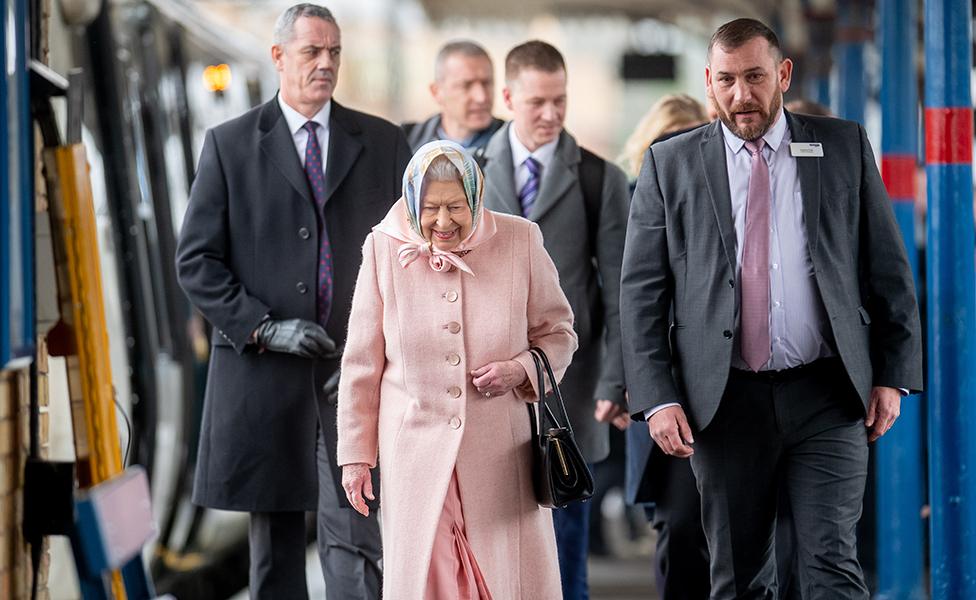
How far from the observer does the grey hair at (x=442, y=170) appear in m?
3.77

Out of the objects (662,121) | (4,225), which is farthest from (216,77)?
(4,225)

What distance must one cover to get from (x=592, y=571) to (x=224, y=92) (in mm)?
3815

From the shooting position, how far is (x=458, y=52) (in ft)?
19.5

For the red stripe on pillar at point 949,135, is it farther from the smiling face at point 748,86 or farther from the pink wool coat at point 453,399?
the pink wool coat at point 453,399

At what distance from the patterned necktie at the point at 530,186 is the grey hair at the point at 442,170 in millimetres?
1416

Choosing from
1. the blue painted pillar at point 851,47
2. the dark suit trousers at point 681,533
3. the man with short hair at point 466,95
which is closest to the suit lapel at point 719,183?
the dark suit trousers at point 681,533

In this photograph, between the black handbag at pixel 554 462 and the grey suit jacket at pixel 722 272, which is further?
the grey suit jacket at pixel 722 272

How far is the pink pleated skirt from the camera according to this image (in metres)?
3.83

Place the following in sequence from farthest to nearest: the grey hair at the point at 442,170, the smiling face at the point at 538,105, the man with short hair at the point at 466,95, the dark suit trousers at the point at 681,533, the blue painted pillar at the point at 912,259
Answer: the blue painted pillar at the point at 912,259
the man with short hair at the point at 466,95
the smiling face at the point at 538,105
the dark suit trousers at the point at 681,533
the grey hair at the point at 442,170

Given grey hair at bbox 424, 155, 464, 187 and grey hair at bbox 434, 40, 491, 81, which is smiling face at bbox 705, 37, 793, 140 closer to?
grey hair at bbox 424, 155, 464, 187

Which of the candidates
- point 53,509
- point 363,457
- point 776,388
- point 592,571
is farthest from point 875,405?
point 592,571

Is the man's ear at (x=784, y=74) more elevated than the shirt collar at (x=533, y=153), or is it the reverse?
the man's ear at (x=784, y=74)

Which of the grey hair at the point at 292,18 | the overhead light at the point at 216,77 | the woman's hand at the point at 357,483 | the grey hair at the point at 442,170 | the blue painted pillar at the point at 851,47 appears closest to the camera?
the grey hair at the point at 442,170

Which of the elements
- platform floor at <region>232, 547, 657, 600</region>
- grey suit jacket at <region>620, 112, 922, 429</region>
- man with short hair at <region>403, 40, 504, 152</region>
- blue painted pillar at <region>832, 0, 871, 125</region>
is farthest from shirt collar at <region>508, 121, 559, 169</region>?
blue painted pillar at <region>832, 0, 871, 125</region>
